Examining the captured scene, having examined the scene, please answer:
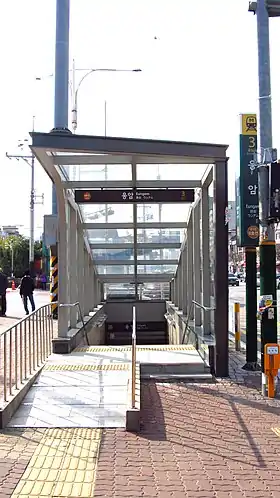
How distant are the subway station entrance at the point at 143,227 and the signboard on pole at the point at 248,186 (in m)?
0.43

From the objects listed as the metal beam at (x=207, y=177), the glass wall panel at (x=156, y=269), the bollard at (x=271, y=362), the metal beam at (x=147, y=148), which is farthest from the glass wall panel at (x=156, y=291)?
the bollard at (x=271, y=362)

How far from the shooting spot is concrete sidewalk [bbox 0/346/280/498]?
4176 mm

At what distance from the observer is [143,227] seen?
11.4 m

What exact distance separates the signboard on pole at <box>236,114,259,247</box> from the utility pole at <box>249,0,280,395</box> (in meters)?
1.16

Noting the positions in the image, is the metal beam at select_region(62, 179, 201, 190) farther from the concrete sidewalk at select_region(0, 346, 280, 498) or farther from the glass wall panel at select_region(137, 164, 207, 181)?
the concrete sidewalk at select_region(0, 346, 280, 498)

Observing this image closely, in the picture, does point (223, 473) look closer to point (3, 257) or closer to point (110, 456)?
point (110, 456)

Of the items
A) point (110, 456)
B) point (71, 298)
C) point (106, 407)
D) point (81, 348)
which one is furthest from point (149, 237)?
point (110, 456)

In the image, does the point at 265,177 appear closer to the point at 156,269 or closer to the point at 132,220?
the point at 132,220

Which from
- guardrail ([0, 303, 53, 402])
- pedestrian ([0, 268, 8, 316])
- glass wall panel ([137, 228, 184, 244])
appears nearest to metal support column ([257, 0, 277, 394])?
guardrail ([0, 303, 53, 402])

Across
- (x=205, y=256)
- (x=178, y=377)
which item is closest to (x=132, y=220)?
(x=205, y=256)

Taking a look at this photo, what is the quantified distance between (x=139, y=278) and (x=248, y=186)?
609cm

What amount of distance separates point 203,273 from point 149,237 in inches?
119

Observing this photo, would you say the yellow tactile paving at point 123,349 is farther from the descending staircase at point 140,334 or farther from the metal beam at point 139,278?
the descending staircase at point 140,334

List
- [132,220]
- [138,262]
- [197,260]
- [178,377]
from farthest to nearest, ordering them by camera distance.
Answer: [138,262] → [132,220] → [197,260] → [178,377]
